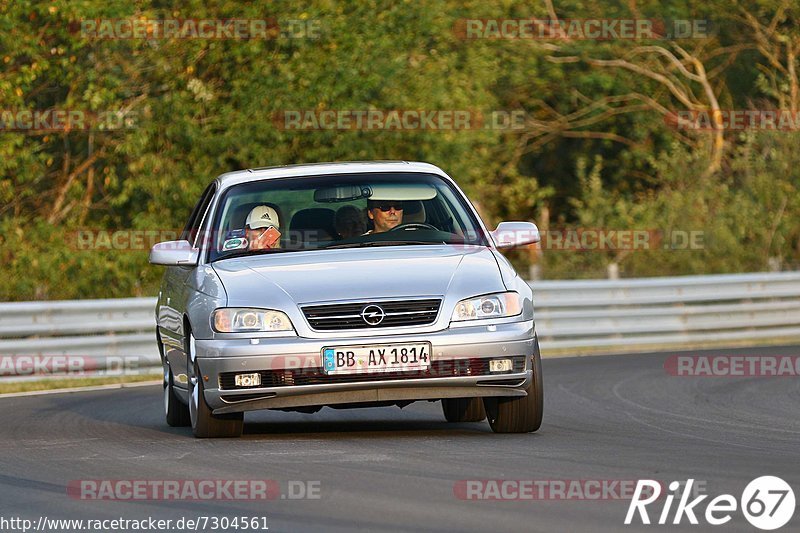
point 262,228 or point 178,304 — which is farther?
point 178,304

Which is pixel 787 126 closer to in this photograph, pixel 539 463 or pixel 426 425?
pixel 426 425

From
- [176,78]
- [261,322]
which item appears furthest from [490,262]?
→ [176,78]

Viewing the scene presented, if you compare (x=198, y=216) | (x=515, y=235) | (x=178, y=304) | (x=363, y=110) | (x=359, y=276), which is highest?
(x=363, y=110)

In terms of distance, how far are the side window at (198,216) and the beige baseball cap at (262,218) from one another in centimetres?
75

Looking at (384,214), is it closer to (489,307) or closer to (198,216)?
(489,307)

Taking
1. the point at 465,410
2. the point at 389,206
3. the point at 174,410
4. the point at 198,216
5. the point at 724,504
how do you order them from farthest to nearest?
1. the point at 198,216
2. the point at 174,410
3. the point at 465,410
4. the point at 389,206
5. the point at 724,504

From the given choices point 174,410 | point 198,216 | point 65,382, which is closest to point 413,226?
point 198,216

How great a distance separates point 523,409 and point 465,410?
1271 millimetres

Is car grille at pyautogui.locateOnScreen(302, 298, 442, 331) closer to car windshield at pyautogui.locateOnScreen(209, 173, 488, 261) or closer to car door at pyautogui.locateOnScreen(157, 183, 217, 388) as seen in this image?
car windshield at pyautogui.locateOnScreen(209, 173, 488, 261)

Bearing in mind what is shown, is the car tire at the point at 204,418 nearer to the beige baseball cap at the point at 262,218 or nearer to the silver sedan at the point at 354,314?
the silver sedan at the point at 354,314

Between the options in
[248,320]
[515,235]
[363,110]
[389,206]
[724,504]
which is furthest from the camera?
[363,110]

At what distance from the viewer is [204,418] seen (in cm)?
998

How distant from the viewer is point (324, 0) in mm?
25938

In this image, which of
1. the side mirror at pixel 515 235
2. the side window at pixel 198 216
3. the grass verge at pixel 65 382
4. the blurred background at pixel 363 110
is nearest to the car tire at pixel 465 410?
the side mirror at pixel 515 235
